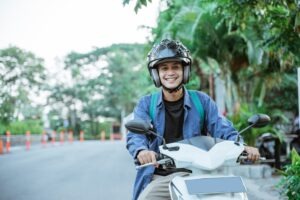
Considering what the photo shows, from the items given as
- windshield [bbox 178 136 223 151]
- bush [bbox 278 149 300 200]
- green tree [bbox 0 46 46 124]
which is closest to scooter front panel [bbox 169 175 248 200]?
windshield [bbox 178 136 223 151]

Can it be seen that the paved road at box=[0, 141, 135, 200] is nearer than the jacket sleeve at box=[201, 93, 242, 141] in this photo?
No

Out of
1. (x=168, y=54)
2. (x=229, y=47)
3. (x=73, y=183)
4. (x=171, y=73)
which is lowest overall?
(x=73, y=183)

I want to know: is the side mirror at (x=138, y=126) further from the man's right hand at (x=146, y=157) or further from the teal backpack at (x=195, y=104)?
the teal backpack at (x=195, y=104)

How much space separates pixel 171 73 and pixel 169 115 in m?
0.33

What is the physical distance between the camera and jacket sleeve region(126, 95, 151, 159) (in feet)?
9.14

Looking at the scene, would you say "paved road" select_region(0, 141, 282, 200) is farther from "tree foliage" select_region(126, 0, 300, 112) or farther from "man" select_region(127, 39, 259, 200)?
"man" select_region(127, 39, 259, 200)

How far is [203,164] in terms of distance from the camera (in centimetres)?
237

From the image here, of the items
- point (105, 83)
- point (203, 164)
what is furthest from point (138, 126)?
point (105, 83)

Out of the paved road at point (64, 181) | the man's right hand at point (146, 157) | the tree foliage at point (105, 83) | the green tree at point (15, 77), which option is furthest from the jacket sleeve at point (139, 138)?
the tree foliage at point (105, 83)

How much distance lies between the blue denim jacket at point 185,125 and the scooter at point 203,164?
0.34 metres

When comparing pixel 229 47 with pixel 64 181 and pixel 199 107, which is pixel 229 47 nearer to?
pixel 64 181

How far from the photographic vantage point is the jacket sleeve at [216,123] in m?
2.98

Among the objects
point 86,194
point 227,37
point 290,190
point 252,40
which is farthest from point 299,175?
point 227,37

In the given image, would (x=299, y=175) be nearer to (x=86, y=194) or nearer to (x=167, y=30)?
(x=86, y=194)
